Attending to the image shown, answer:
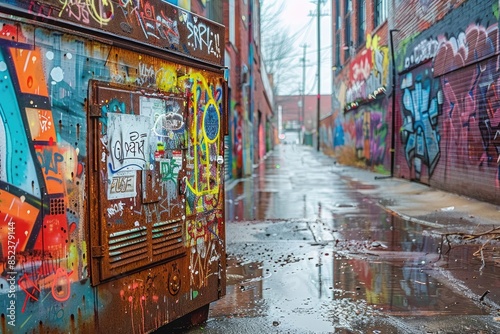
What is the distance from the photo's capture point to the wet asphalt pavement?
473 centimetres

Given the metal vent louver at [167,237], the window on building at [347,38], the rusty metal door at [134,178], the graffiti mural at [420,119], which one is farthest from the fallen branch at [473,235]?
the window on building at [347,38]

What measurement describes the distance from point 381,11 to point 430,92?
835 cm

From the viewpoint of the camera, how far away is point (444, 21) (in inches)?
552

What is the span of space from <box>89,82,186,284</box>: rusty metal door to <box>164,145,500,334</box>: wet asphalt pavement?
111cm

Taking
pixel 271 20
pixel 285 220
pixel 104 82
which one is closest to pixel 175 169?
pixel 104 82

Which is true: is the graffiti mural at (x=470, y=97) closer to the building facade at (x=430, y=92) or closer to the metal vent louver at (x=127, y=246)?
the building facade at (x=430, y=92)

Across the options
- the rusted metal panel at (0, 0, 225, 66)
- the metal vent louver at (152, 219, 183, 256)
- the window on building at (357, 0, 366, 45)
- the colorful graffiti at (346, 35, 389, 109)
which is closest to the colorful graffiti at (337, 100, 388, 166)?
the colorful graffiti at (346, 35, 389, 109)

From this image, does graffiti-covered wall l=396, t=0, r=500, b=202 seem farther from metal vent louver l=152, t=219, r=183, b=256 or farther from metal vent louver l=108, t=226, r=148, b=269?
metal vent louver l=108, t=226, r=148, b=269

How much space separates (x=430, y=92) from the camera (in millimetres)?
15312

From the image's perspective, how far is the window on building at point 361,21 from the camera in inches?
1027

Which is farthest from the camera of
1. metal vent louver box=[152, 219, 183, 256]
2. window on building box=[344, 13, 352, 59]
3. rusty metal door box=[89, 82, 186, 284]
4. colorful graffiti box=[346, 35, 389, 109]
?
window on building box=[344, 13, 352, 59]

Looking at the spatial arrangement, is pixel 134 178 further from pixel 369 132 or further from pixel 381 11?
pixel 369 132

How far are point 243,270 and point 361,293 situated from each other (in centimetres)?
164

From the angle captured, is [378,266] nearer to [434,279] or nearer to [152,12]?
[434,279]
